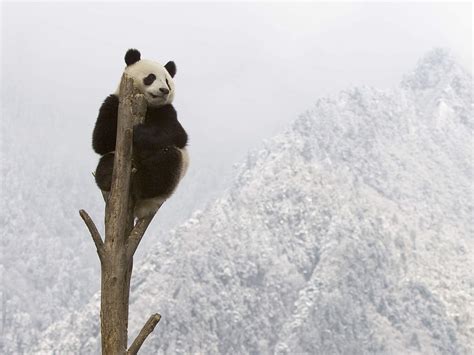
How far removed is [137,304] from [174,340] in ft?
44.4

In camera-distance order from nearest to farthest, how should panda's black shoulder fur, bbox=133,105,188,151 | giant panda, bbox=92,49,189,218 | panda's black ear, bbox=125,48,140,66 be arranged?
panda's black shoulder fur, bbox=133,105,188,151, giant panda, bbox=92,49,189,218, panda's black ear, bbox=125,48,140,66

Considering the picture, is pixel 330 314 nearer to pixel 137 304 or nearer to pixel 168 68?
pixel 137 304

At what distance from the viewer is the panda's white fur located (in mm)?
8383

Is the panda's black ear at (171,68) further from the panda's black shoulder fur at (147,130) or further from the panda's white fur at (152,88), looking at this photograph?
the panda's black shoulder fur at (147,130)

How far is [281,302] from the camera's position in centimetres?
19562

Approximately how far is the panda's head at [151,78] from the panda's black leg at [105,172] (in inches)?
36.1

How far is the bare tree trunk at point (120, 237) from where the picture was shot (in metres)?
7.40

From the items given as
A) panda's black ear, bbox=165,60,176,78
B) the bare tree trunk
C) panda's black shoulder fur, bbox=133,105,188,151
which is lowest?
the bare tree trunk

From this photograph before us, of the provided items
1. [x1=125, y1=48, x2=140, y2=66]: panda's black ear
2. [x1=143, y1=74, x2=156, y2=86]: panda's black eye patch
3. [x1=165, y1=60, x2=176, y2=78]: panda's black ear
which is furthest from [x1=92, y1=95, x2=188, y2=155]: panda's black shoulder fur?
[x1=165, y1=60, x2=176, y2=78]: panda's black ear

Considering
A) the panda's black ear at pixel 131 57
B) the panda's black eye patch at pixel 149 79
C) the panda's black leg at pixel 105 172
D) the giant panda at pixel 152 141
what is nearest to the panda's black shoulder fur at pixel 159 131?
the giant panda at pixel 152 141

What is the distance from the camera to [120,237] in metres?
7.70

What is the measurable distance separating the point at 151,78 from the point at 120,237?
2.12 metres

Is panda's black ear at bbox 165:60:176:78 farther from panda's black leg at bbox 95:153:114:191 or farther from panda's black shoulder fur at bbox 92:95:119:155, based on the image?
panda's black leg at bbox 95:153:114:191

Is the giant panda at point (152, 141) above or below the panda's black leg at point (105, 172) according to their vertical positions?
above
